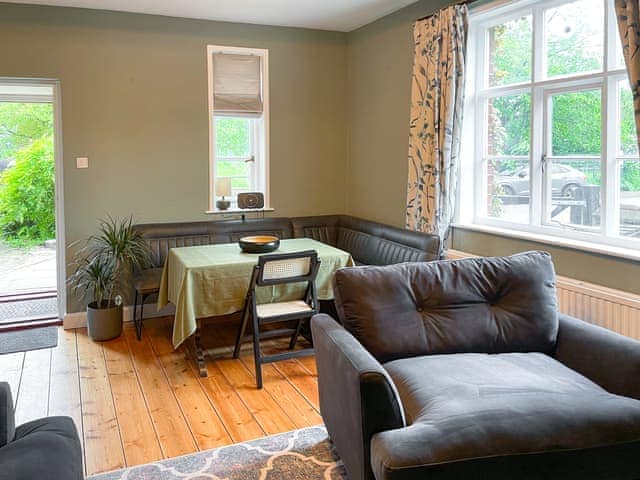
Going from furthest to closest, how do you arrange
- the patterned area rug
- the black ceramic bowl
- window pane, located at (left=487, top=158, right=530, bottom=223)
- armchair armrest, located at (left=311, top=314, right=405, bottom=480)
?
the black ceramic bowl
window pane, located at (left=487, top=158, right=530, bottom=223)
the patterned area rug
armchair armrest, located at (left=311, top=314, right=405, bottom=480)

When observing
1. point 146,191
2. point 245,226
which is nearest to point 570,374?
point 245,226

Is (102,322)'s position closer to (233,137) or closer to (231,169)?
(231,169)

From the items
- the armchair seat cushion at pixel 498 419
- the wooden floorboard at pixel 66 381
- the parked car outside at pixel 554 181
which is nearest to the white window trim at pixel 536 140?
the parked car outside at pixel 554 181

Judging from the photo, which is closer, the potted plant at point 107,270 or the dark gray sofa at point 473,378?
the dark gray sofa at point 473,378

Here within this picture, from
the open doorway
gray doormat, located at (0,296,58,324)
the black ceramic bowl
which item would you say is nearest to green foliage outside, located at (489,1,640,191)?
the black ceramic bowl

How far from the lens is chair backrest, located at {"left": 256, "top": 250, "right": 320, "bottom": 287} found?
3.51 meters

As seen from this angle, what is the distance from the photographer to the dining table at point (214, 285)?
3547 mm

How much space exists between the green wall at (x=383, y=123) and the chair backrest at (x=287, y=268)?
1265 millimetres

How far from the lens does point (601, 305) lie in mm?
3025

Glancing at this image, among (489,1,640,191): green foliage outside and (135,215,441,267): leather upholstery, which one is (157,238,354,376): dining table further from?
(489,1,640,191): green foliage outside

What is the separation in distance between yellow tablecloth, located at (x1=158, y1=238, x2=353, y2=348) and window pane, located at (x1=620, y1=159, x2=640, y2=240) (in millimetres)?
1768

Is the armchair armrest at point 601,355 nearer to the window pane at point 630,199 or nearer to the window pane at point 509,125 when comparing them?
the window pane at point 630,199

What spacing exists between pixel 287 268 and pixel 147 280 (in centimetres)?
142

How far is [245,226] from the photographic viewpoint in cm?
518
